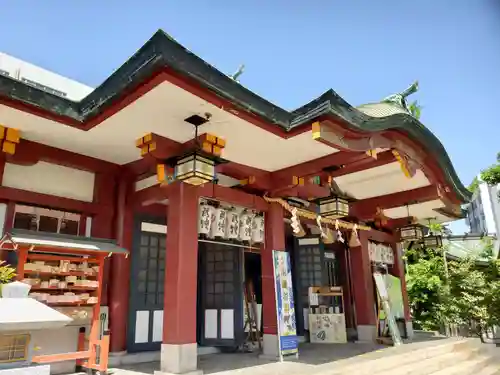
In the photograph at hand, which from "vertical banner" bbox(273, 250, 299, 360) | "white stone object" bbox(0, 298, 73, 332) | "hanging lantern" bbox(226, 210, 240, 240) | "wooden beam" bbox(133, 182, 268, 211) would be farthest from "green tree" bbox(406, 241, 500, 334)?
"white stone object" bbox(0, 298, 73, 332)

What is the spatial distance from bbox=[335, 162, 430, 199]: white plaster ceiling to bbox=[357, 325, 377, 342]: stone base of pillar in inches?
158

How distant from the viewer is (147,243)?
28.8 feet

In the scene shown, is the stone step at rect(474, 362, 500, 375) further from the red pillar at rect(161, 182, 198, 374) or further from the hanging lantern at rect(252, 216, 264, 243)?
the red pillar at rect(161, 182, 198, 374)

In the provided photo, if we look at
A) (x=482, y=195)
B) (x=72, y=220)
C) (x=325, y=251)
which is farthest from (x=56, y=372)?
(x=482, y=195)

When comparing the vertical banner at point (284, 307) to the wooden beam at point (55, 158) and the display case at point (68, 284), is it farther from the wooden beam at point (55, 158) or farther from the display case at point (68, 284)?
the wooden beam at point (55, 158)

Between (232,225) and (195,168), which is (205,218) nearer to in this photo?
(232,225)

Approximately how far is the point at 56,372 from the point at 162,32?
5.56 meters

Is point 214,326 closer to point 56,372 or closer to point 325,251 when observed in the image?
point 56,372

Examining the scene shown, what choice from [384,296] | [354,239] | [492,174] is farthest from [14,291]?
[492,174]

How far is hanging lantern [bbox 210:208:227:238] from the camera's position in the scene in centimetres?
827

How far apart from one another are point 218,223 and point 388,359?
463 centimetres

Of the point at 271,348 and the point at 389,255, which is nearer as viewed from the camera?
the point at 271,348

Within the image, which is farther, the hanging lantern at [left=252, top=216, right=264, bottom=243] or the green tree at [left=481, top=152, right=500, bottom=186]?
the green tree at [left=481, top=152, right=500, bottom=186]

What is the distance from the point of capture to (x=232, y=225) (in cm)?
870
